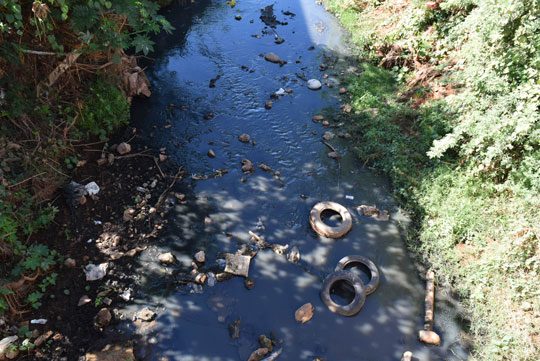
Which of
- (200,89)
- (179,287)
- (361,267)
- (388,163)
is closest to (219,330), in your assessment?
(179,287)

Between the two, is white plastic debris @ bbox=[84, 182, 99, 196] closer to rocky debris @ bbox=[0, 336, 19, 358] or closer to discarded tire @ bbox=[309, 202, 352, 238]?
rocky debris @ bbox=[0, 336, 19, 358]

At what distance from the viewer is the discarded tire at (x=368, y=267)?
15.4ft

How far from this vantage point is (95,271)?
15.2 feet

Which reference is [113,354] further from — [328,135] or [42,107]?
[328,135]

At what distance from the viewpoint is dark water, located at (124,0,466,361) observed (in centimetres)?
430

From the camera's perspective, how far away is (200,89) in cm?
775

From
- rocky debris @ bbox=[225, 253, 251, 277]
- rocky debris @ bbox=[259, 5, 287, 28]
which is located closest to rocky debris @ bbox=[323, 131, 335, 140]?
rocky debris @ bbox=[225, 253, 251, 277]

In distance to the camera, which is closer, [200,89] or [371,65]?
[200,89]

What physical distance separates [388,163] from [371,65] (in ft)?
10.7

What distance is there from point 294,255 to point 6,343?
3.39 m

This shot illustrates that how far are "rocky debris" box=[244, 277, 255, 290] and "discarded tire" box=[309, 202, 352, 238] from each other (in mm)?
1222

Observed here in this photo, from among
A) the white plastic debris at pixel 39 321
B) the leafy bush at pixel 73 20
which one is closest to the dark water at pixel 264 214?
the white plastic debris at pixel 39 321

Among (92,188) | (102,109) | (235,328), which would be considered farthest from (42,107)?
(235,328)

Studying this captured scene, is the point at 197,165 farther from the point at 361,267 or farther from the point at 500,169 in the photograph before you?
the point at 500,169
